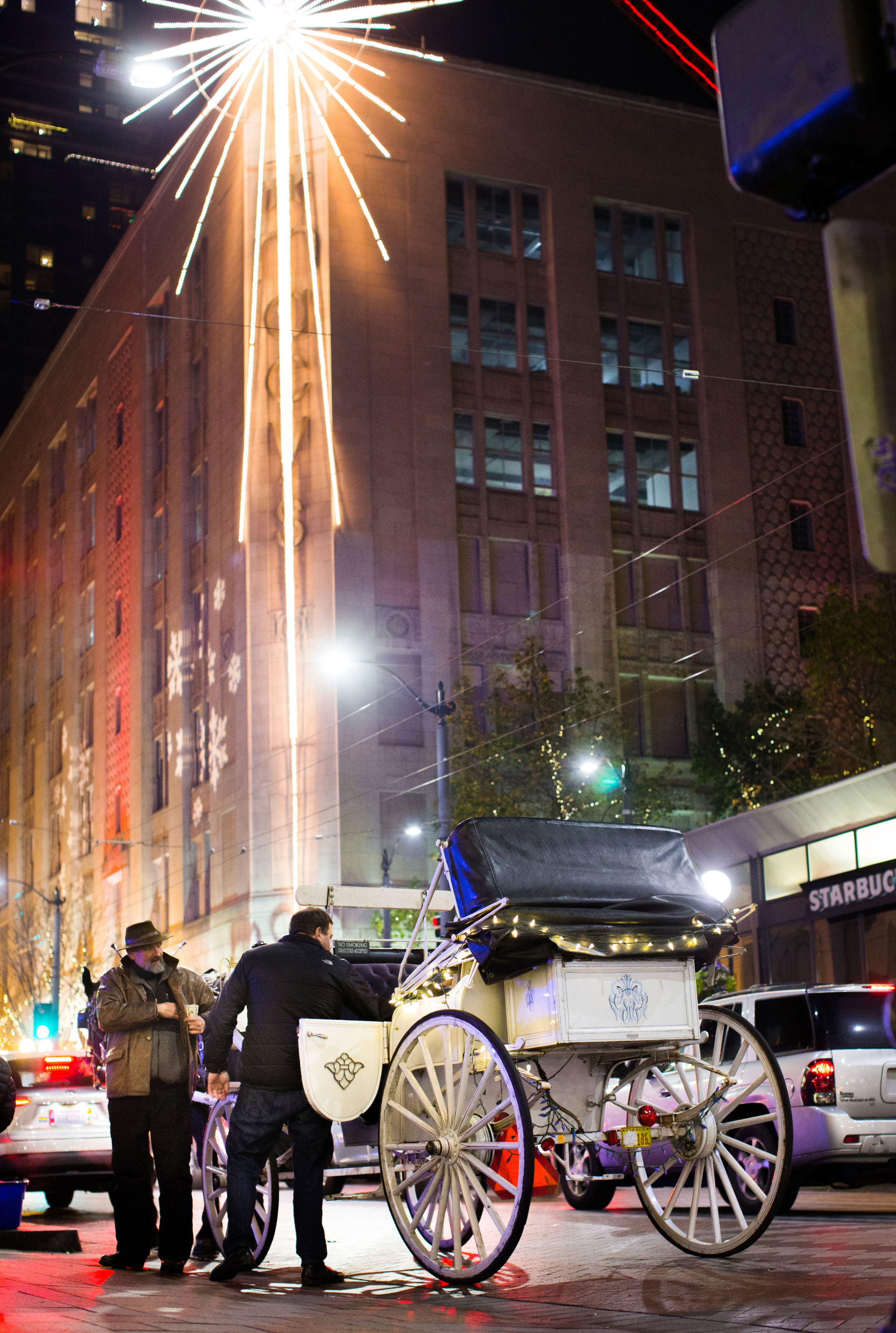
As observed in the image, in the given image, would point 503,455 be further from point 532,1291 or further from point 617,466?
point 532,1291

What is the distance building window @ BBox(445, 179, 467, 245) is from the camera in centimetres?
5391

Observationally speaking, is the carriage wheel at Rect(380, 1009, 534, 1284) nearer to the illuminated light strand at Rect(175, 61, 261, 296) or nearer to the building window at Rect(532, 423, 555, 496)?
the illuminated light strand at Rect(175, 61, 261, 296)

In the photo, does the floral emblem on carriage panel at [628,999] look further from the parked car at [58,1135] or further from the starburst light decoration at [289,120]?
the starburst light decoration at [289,120]

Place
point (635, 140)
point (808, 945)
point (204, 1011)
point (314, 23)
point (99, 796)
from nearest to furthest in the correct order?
point (204, 1011) → point (808, 945) → point (314, 23) → point (635, 140) → point (99, 796)

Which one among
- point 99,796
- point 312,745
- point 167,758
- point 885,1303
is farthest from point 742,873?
point 99,796

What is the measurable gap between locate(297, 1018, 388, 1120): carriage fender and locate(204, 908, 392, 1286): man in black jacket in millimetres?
153

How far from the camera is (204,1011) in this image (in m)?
9.78

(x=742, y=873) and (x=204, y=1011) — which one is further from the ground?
(x=742, y=873)

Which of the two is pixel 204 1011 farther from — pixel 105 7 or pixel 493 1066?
pixel 105 7

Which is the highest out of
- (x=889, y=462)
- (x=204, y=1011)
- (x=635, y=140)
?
(x=635, y=140)

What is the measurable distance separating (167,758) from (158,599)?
7.00m

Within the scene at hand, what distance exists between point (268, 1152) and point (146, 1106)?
3.46ft

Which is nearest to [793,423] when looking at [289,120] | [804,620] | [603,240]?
[804,620]

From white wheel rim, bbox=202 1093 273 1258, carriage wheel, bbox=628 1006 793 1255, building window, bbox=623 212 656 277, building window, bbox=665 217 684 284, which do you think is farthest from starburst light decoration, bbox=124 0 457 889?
carriage wheel, bbox=628 1006 793 1255
